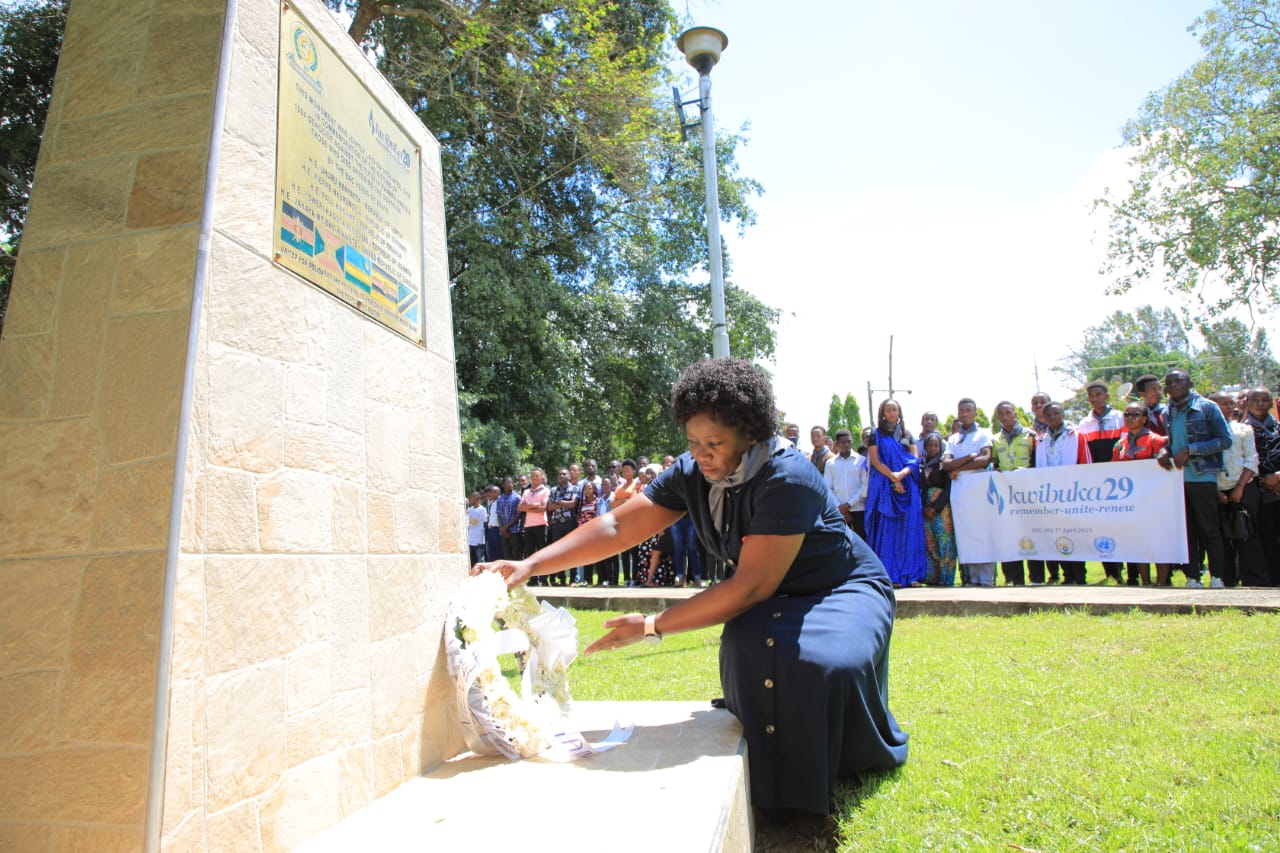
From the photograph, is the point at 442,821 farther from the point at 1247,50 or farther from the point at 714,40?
the point at 1247,50

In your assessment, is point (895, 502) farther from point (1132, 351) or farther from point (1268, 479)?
point (1132, 351)

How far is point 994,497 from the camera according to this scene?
29.3 feet

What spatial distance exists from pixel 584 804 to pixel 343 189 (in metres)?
2.00

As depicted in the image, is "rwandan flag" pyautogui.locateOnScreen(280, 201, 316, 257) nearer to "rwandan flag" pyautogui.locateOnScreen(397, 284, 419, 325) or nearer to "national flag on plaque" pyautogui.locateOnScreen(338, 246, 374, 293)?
"national flag on plaque" pyautogui.locateOnScreen(338, 246, 374, 293)

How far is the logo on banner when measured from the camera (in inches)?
350

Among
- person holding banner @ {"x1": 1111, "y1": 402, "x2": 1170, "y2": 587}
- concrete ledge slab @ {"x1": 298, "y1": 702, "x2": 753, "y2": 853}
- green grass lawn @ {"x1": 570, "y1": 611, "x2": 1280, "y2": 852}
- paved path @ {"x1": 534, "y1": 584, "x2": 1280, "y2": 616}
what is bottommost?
green grass lawn @ {"x1": 570, "y1": 611, "x2": 1280, "y2": 852}

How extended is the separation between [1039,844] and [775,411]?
61.7 inches

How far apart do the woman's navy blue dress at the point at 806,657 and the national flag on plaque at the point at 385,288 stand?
1412 millimetres

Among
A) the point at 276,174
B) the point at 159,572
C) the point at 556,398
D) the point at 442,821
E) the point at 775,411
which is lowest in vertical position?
the point at 442,821

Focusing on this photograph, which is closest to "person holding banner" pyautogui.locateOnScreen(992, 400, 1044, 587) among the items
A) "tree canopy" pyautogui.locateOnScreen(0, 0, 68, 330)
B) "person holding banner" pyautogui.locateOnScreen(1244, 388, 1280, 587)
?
"person holding banner" pyautogui.locateOnScreen(1244, 388, 1280, 587)

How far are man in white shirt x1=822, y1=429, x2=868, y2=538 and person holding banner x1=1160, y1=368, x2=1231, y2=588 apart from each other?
3.21 m

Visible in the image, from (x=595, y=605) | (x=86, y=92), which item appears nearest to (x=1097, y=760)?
(x=86, y=92)

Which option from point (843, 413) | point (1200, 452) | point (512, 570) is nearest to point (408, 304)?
point (512, 570)

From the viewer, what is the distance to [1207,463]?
24.7 feet
